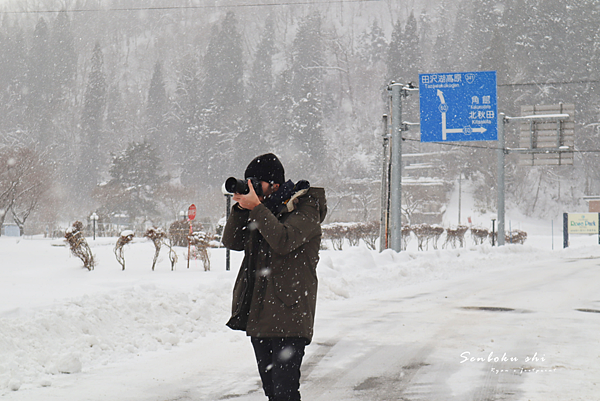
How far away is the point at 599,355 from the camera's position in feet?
19.2

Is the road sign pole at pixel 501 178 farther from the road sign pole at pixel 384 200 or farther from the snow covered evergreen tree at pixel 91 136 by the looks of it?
the snow covered evergreen tree at pixel 91 136

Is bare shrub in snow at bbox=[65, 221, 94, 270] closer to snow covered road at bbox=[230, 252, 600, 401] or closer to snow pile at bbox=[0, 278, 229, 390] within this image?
snow pile at bbox=[0, 278, 229, 390]

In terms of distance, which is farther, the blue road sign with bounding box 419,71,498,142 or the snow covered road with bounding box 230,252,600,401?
the blue road sign with bounding box 419,71,498,142

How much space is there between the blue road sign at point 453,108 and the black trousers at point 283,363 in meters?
16.1

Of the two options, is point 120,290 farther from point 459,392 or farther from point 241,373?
point 459,392

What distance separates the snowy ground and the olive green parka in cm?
150

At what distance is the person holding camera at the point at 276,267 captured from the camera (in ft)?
10.3

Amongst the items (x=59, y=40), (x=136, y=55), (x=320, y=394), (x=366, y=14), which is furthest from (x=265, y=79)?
(x=320, y=394)

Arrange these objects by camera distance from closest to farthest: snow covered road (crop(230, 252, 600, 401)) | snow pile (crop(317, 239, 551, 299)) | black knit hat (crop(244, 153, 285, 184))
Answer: black knit hat (crop(244, 153, 285, 184)) → snow covered road (crop(230, 252, 600, 401)) → snow pile (crop(317, 239, 551, 299))

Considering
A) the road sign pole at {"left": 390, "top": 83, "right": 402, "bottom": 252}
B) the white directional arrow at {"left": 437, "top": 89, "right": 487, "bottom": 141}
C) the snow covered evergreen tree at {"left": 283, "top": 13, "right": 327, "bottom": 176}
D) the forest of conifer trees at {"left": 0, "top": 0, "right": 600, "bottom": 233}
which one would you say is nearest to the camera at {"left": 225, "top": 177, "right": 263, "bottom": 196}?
the road sign pole at {"left": 390, "top": 83, "right": 402, "bottom": 252}

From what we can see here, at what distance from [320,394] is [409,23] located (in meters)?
82.5

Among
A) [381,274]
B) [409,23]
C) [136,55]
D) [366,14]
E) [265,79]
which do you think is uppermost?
[366,14]

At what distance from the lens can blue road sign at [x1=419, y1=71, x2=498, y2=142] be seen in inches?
736

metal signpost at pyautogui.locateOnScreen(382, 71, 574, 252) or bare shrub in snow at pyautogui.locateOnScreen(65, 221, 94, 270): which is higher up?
metal signpost at pyautogui.locateOnScreen(382, 71, 574, 252)
